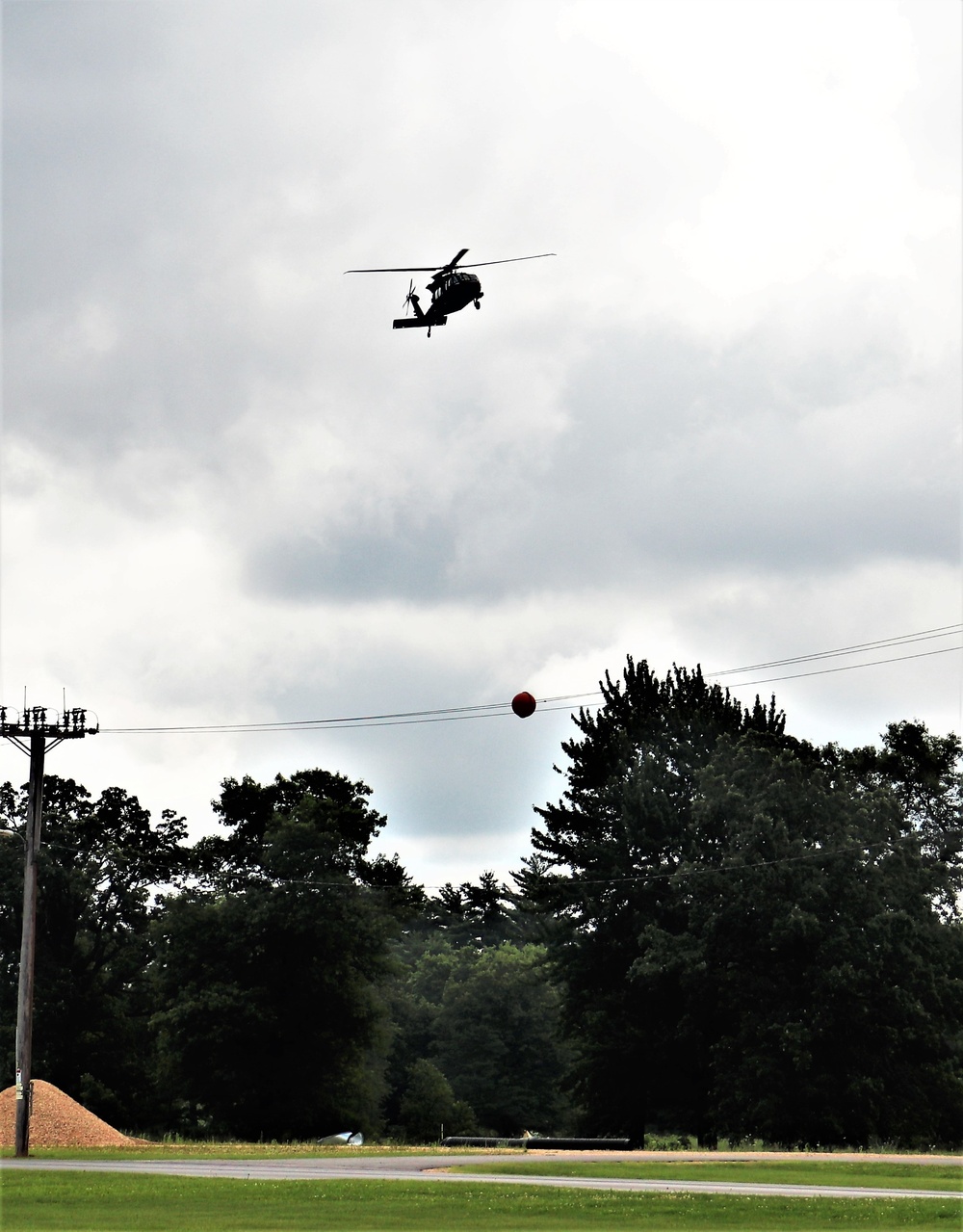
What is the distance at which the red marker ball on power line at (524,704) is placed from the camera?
33.3 meters

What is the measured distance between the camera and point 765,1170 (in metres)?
38.2

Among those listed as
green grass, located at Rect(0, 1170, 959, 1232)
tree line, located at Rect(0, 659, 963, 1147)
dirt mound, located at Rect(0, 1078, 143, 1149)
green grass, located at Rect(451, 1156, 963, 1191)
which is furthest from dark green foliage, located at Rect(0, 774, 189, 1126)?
green grass, located at Rect(0, 1170, 959, 1232)

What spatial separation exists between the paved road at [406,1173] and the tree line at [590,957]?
62.5 feet

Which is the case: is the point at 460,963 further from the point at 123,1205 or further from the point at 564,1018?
the point at 123,1205

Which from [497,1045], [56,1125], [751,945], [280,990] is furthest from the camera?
[497,1045]

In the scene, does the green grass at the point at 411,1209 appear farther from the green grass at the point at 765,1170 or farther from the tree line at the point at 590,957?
the tree line at the point at 590,957

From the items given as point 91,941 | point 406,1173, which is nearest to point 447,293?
point 406,1173

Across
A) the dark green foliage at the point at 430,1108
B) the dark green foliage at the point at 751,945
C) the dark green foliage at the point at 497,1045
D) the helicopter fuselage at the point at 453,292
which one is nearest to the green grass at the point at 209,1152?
the dark green foliage at the point at 751,945

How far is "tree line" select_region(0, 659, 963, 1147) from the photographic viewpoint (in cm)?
6338

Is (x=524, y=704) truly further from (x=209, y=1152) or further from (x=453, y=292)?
(x=209, y=1152)

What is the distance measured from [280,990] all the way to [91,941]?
17528mm

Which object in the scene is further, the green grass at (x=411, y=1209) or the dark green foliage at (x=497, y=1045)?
the dark green foliage at (x=497, y=1045)

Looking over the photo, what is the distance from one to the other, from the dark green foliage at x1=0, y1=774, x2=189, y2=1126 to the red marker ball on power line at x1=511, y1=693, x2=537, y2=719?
184ft

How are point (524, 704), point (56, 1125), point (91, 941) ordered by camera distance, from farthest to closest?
point (91, 941), point (56, 1125), point (524, 704)
